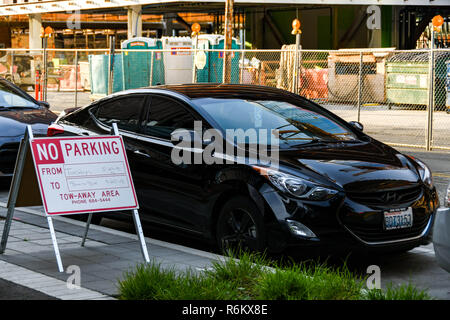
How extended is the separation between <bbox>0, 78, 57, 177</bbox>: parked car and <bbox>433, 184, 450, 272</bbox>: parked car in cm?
728

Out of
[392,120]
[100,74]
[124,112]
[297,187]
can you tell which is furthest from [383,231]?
[100,74]

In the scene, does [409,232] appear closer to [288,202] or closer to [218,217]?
[288,202]

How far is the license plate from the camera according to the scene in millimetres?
6728

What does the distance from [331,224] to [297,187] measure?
0.41m

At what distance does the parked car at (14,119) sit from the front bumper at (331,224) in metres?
5.91

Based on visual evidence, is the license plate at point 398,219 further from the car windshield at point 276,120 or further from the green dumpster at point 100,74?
the green dumpster at point 100,74

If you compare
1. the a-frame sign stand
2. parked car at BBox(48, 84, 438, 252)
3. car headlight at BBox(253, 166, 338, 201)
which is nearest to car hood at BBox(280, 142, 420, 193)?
parked car at BBox(48, 84, 438, 252)

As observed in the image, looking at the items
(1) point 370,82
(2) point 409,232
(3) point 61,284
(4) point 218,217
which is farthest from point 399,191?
(1) point 370,82

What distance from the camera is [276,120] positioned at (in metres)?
7.89

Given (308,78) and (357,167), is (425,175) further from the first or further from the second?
(308,78)

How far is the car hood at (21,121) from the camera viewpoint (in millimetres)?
11750

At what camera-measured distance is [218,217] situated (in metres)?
7.26

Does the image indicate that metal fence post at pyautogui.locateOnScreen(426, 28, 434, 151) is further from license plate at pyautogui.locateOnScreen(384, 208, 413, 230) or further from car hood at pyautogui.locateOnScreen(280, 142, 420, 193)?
license plate at pyautogui.locateOnScreen(384, 208, 413, 230)
